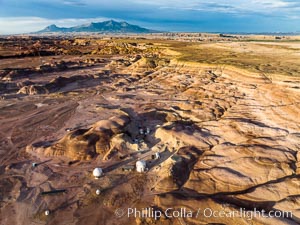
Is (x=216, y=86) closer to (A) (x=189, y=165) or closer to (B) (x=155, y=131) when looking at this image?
(B) (x=155, y=131)

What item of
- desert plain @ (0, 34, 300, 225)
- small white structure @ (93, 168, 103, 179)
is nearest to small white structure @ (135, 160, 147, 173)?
desert plain @ (0, 34, 300, 225)

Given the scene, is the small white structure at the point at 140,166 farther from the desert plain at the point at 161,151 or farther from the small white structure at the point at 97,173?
the small white structure at the point at 97,173

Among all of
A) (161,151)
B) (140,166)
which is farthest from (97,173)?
(161,151)

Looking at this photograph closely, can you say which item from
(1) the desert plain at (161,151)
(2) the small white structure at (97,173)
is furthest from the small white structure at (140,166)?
(2) the small white structure at (97,173)

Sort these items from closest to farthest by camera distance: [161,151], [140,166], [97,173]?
[97,173]
[140,166]
[161,151]

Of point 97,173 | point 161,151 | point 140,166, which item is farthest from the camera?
point 161,151

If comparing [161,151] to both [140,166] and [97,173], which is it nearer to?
[140,166]

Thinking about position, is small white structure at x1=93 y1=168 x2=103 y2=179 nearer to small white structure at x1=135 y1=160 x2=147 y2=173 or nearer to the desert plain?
the desert plain

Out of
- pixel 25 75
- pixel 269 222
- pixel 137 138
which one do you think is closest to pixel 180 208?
pixel 269 222
